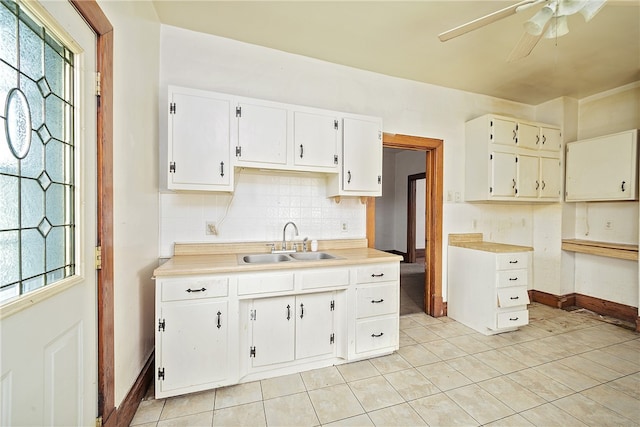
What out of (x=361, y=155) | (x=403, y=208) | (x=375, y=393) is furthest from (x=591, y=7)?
(x=403, y=208)

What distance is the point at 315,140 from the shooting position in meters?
2.34

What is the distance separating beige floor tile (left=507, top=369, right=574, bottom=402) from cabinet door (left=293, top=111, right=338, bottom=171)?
7.09 ft

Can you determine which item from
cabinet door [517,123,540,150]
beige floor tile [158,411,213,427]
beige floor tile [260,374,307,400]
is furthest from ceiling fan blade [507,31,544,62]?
beige floor tile [158,411,213,427]

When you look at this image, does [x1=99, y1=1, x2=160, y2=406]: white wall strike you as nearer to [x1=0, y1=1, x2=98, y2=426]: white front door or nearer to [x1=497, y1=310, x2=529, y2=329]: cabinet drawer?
[x1=0, y1=1, x2=98, y2=426]: white front door

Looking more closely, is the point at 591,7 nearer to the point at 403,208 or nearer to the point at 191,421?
the point at 191,421

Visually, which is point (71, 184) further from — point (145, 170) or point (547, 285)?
point (547, 285)

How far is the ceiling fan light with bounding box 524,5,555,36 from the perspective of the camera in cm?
→ 147

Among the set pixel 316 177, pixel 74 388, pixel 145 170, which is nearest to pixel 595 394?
pixel 316 177

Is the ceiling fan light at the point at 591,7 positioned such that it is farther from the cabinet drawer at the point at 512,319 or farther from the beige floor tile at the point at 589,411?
the cabinet drawer at the point at 512,319

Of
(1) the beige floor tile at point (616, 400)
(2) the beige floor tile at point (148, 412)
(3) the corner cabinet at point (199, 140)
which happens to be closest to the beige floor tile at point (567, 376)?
(1) the beige floor tile at point (616, 400)

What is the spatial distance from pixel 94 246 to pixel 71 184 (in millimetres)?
310

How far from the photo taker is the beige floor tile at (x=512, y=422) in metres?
1.58

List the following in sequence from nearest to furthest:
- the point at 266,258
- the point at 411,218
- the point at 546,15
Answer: the point at 546,15
the point at 266,258
the point at 411,218

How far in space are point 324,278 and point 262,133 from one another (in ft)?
4.09
